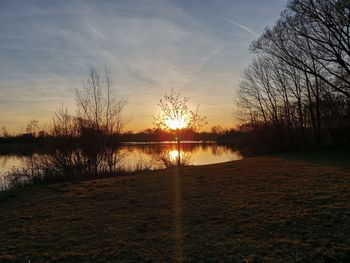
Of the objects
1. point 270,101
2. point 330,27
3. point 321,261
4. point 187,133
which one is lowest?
point 321,261

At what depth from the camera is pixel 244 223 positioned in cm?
573

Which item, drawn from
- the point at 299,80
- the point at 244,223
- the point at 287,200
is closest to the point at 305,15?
the point at 299,80

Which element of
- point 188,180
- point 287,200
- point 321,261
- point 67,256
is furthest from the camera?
point 188,180

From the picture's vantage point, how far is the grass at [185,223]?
452 centimetres

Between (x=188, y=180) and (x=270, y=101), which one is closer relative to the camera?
(x=188, y=180)

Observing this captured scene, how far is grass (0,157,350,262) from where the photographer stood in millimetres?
4520

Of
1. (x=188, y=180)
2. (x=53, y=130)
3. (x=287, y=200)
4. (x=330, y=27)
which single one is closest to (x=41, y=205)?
(x=188, y=180)

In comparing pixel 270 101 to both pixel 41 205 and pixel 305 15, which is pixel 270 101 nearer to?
pixel 305 15

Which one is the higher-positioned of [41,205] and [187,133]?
[187,133]

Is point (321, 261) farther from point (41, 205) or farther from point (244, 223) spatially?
point (41, 205)

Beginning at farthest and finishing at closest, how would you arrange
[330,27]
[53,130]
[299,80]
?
[299,80] < [330,27] < [53,130]

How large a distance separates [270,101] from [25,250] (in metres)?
26.6

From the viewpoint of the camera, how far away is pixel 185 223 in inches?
232

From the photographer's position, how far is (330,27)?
58.4 feet
